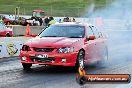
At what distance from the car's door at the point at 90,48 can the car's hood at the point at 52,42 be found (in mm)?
453

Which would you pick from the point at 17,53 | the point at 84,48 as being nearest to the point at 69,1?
the point at 17,53

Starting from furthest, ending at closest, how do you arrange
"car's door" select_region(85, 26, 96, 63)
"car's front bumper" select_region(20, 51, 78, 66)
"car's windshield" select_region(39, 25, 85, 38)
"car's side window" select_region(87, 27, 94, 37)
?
1. "car's side window" select_region(87, 27, 94, 37)
2. "car's windshield" select_region(39, 25, 85, 38)
3. "car's door" select_region(85, 26, 96, 63)
4. "car's front bumper" select_region(20, 51, 78, 66)

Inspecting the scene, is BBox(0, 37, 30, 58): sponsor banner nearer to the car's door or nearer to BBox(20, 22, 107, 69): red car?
BBox(20, 22, 107, 69): red car

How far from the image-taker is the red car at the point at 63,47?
12.0 meters

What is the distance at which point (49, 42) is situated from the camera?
1212 cm

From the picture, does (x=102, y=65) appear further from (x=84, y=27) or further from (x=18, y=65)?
(x=18, y=65)

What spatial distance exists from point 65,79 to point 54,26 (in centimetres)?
302

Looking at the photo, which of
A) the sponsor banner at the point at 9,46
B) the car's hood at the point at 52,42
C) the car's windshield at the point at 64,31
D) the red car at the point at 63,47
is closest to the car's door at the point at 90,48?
the red car at the point at 63,47

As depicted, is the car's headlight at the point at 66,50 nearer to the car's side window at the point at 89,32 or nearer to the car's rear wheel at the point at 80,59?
the car's rear wheel at the point at 80,59

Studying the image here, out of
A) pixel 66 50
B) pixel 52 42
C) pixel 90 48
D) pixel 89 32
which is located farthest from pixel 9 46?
pixel 66 50

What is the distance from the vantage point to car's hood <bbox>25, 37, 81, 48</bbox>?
12008 millimetres

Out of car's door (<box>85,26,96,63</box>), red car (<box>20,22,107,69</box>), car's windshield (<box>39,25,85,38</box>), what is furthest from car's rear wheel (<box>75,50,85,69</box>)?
car's windshield (<box>39,25,85,38</box>)

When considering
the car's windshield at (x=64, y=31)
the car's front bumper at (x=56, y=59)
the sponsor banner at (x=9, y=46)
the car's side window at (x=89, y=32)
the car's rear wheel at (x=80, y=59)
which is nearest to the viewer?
the car's front bumper at (x=56, y=59)

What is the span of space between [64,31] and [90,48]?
91cm
